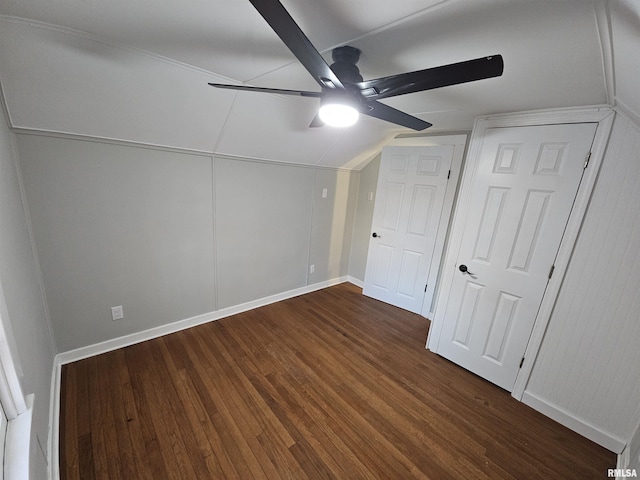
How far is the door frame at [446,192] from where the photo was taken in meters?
2.54

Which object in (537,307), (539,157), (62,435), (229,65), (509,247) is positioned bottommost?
(62,435)

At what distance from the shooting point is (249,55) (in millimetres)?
1305

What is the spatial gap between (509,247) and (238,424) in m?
2.24

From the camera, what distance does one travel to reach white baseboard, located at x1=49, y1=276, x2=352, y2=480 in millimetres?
1301

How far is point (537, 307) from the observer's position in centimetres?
178

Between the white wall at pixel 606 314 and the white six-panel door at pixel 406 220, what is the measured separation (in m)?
1.25

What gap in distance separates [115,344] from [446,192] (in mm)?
3429

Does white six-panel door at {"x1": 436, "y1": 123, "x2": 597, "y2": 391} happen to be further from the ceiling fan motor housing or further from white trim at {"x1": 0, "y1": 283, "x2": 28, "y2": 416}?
white trim at {"x1": 0, "y1": 283, "x2": 28, "y2": 416}

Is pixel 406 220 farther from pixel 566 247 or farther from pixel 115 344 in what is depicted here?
pixel 115 344

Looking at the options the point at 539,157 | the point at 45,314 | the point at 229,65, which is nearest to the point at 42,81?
the point at 229,65

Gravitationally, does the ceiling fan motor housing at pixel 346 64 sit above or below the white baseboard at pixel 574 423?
above

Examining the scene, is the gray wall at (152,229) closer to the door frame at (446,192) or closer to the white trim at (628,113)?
the door frame at (446,192)

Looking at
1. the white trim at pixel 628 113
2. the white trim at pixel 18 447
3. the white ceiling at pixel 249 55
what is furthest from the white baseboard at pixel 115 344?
the white trim at pixel 628 113

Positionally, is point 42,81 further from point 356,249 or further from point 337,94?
point 356,249
